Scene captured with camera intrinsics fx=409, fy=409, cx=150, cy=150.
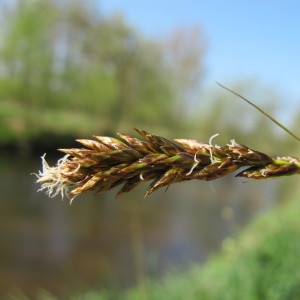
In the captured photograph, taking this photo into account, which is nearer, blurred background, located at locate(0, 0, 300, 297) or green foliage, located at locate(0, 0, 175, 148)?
blurred background, located at locate(0, 0, 300, 297)

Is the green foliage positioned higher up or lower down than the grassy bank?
higher up

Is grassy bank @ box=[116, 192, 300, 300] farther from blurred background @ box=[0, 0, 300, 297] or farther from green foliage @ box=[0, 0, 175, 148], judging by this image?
green foliage @ box=[0, 0, 175, 148]

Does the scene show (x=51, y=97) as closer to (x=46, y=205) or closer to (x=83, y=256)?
(x=46, y=205)

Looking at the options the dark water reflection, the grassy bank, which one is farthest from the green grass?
the dark water reflection

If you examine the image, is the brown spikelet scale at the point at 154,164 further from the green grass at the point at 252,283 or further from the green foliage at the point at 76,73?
the green foliage at the point at 76,73

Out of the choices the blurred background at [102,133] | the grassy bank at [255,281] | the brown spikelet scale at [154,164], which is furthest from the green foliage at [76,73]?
the brown spikelet scale at [154,164]
